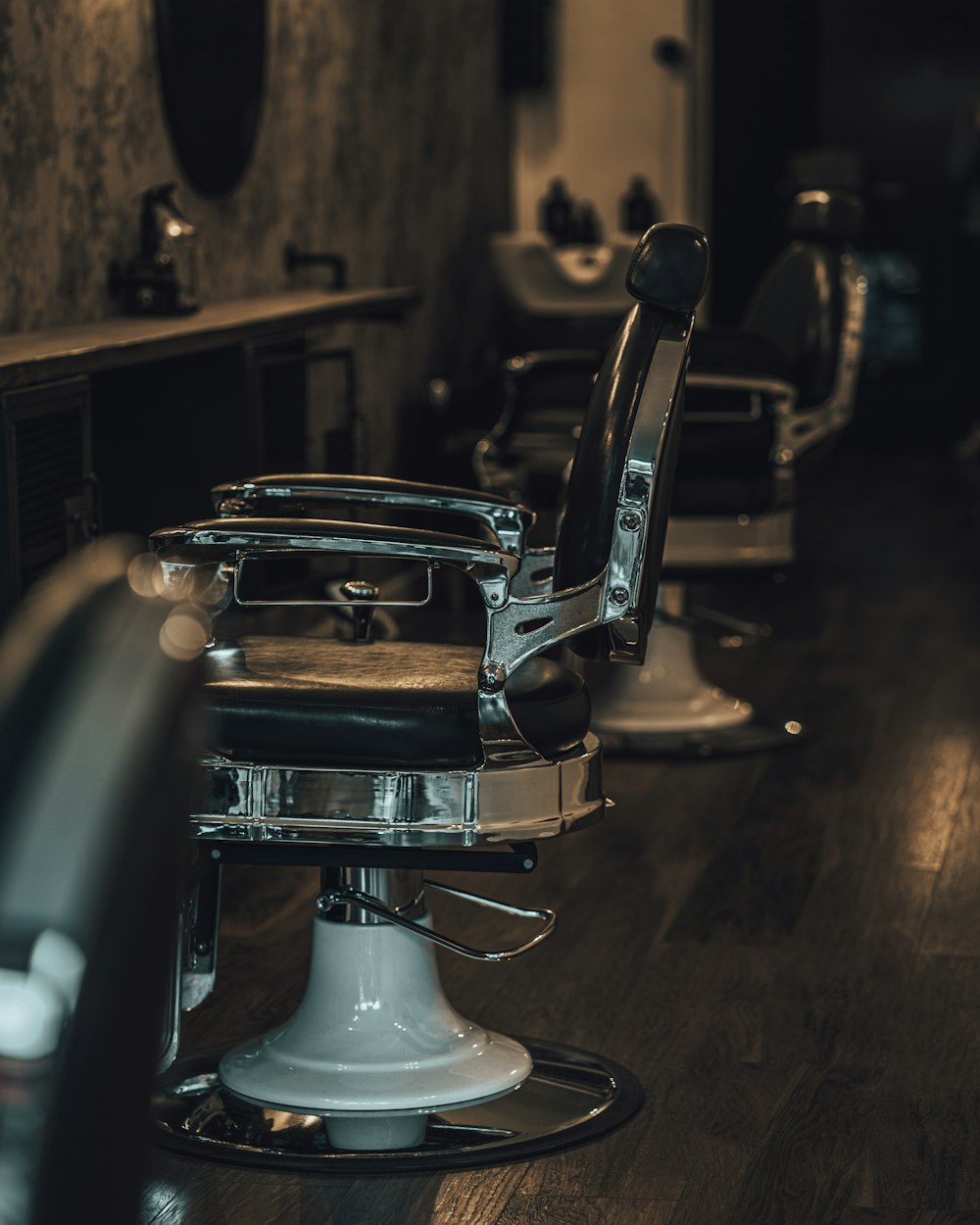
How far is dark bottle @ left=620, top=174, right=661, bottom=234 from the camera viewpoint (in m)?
6.80

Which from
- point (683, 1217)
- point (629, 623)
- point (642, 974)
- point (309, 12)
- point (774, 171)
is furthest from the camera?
point (774, 171)

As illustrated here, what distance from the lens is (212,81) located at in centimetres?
381

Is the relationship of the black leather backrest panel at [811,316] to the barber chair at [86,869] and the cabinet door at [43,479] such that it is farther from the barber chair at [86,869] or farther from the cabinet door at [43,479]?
the barber chair at [86,869]

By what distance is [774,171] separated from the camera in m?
8.25

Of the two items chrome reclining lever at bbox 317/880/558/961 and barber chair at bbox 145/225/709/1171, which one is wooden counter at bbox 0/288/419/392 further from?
chrome reclining lever at bbox 317/880/558/961

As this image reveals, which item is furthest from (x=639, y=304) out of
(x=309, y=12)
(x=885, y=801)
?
(x=309, y=12)

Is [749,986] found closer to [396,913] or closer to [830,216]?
[396,913]

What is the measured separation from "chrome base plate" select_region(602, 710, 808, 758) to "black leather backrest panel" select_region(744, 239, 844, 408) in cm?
68

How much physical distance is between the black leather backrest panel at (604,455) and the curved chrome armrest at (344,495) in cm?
16

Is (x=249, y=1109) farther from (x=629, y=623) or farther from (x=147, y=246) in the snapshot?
(x=147, y=246)

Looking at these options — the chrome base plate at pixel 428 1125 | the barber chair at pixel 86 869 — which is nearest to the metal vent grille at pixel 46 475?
the chrome base plate at pixel 428 1125

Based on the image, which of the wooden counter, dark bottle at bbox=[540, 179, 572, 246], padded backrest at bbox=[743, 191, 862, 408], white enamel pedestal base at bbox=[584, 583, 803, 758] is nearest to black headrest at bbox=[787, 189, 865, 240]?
padded backrest at bbox=[743, 191, 862, 408]

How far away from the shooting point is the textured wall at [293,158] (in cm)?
305

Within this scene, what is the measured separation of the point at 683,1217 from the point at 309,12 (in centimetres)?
348
